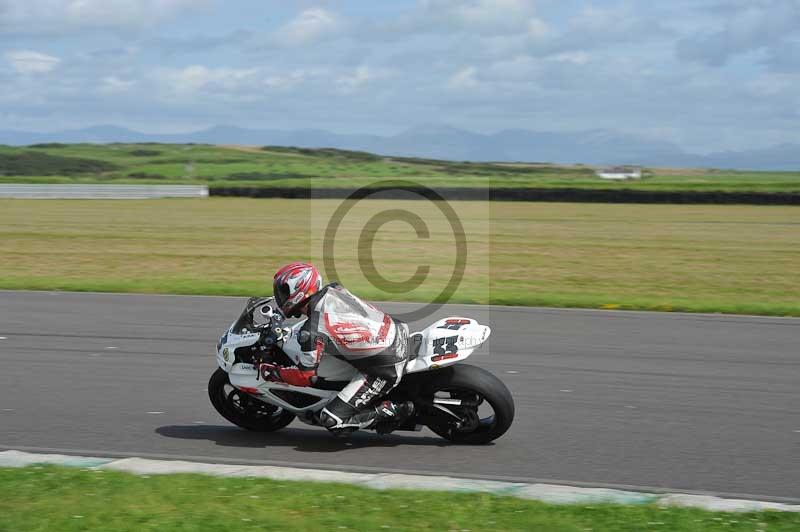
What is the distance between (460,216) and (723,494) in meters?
36.2

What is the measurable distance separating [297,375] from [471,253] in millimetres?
18739

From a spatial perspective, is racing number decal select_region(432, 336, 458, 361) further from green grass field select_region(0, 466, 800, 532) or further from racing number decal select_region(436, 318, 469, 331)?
green grass field select_region(0, 466, 800, 532)

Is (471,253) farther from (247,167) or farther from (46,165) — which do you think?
(46,165)

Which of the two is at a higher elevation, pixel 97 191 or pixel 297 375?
pixel 97 191

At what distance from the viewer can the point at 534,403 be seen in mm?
8633

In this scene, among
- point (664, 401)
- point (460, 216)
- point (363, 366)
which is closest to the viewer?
point (363, 366)

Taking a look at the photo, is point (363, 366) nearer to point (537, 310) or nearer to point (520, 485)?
point (520, 485)

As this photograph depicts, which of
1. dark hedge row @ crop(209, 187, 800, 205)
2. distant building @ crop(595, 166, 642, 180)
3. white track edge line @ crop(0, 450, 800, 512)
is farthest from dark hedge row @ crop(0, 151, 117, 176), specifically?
white track edge line @ crop(0, 450, 800, 512)

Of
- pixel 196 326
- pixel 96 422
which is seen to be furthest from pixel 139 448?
pixel 196 326

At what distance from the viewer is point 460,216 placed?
42062 mm

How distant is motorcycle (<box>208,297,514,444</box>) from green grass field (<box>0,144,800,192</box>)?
259 ft

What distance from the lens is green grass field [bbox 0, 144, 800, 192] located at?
96000 mm

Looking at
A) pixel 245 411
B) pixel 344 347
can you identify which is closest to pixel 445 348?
pixel 344 347

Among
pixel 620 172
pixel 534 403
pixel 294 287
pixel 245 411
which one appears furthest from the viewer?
pixel 620 172
